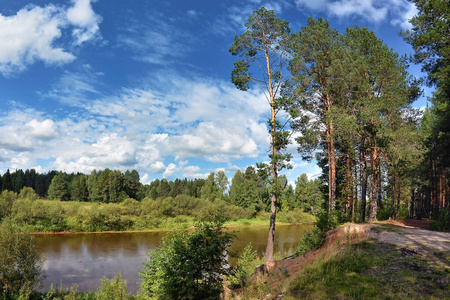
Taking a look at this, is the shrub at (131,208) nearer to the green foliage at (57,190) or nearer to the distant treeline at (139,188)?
the distant treeline at (139,188)

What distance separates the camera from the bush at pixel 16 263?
65.5ft

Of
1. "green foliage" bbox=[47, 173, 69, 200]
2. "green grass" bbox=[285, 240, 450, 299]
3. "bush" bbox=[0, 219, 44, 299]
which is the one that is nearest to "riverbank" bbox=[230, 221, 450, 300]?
"green grass" bbox=[285, 240, 450, 299]

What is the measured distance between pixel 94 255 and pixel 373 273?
35827 millimetres

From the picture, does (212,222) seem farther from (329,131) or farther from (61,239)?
(61,239)

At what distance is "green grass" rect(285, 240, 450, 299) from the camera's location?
6582mm

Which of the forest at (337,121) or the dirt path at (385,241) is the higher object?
the forest at (337,121)

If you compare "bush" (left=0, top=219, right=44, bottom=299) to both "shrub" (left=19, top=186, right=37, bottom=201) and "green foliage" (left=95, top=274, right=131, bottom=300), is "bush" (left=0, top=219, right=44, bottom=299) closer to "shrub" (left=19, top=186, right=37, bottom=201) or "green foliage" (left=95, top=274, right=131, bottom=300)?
"green foliage" (left=95, top=274, right=131, bottom=300)

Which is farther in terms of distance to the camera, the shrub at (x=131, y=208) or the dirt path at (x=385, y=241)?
the shrub at (x=131, y=208)

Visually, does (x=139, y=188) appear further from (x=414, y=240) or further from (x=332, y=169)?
(x=414, y=240)

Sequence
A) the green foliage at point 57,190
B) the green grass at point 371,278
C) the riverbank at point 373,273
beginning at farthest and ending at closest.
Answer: the green foliage at point 57,190 < the riverbank at point 373,273 < the green grass at point 371,278

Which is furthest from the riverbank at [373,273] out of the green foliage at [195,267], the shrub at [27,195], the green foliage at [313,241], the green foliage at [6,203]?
the shrub at [27,195]

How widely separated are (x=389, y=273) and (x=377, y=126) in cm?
1370

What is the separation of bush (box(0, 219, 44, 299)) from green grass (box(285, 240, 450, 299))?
22.0 metres

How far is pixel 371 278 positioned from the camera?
7.50 meters
